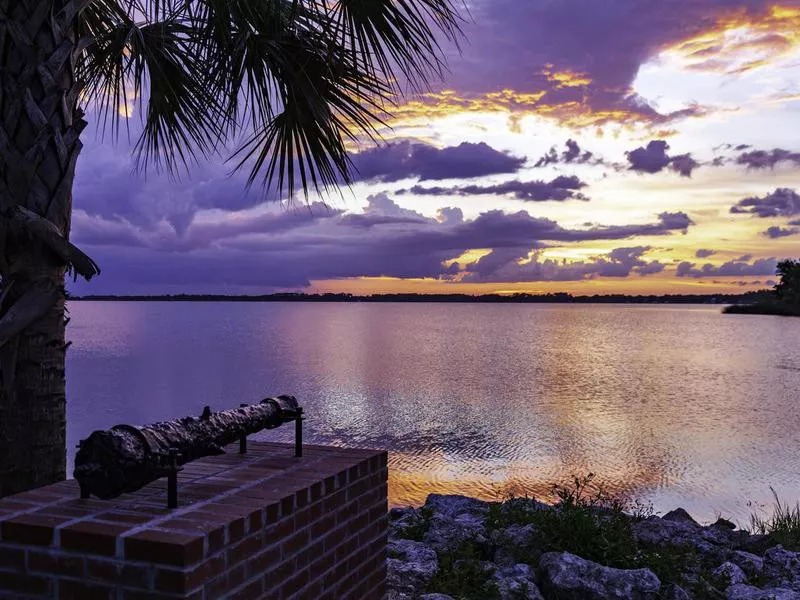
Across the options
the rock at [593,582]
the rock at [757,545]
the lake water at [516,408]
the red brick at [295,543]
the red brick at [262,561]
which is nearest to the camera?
Result: the red brick at [262,561]

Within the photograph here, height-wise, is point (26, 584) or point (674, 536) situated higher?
point (26, 584)

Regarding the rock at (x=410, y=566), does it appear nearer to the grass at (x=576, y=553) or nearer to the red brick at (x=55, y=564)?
the grass at (x=576, y=553)

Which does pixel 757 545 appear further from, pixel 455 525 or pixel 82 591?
pixel 82 591

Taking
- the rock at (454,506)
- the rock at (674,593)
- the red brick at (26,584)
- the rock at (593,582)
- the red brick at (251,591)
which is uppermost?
Result: the red brick at (26,584)

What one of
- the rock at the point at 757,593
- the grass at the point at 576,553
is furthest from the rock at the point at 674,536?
the rock at the point at 757,593

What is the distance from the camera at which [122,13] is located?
21.1 feet

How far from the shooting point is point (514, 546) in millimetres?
6066

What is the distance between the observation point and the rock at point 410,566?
536 centimetres

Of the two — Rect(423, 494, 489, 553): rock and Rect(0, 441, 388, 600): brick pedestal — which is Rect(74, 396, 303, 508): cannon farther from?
Rect(423, 494, 489, 553): rock

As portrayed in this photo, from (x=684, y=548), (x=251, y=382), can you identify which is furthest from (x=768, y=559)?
(x=251, y=382)

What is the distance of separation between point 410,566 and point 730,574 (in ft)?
8.84

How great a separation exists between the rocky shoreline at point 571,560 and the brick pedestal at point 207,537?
59.3 inches

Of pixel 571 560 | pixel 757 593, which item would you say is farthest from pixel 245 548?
pixel 757 593

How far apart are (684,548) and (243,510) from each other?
17.0 ft
